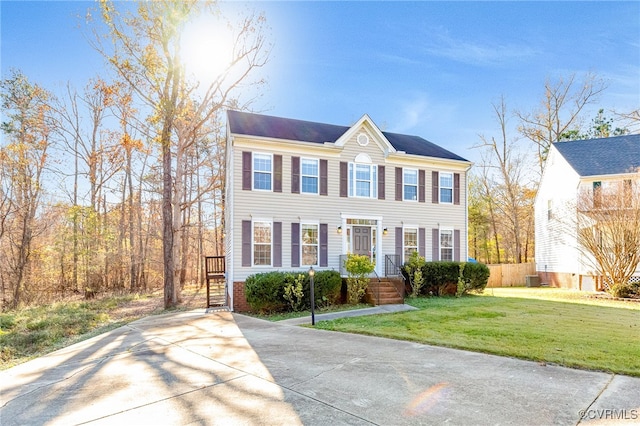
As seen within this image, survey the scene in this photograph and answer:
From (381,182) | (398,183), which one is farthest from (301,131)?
(398,183)

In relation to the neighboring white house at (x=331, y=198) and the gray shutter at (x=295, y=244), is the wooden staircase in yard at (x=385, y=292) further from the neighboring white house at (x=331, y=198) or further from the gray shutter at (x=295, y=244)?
the gray shutter at (x=295, y=244)

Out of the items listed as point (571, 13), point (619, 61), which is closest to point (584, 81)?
point (619, 61)

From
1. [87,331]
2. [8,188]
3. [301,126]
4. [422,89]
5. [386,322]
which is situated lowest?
[87,331]

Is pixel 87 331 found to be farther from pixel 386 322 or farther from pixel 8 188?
pixel 8 188

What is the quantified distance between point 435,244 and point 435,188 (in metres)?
2.50

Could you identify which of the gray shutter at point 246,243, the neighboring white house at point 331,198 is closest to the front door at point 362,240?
the neighboring white house at point 331,198

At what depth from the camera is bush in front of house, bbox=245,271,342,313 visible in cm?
1165

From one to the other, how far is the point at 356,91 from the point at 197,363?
54.5 ft

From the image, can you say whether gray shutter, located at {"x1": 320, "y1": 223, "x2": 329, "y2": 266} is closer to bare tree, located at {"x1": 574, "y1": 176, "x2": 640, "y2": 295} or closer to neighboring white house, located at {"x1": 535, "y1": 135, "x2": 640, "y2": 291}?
bare tree, located at {"x1": 574, "y1": 176, "x2": 640, "y2": 295}

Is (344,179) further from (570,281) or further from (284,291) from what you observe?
(570,281)

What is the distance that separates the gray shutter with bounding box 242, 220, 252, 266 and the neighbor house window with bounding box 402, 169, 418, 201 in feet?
22.7

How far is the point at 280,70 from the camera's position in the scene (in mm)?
16781

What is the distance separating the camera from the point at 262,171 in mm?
13531

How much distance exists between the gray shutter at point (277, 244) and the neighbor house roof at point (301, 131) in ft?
11.0
